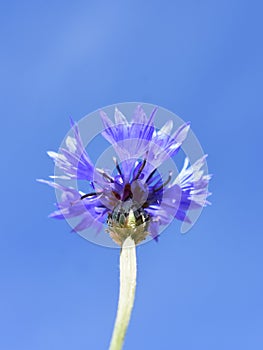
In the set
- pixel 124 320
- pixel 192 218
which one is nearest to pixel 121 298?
pixel 124 320

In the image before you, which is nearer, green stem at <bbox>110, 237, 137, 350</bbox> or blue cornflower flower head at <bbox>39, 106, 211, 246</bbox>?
green stem at <bbox>110, 237, 137, 350</bbox>

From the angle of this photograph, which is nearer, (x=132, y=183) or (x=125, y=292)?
(x=125, y=292)

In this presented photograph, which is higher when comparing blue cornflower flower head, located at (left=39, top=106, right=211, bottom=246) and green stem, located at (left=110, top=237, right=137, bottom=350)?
blue cornflower flower head, located at (left=39, top=106, right=211, bottom=246)

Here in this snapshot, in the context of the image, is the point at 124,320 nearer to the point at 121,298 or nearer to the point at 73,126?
the point at 121,298

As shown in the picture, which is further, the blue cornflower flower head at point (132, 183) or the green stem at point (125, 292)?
the blue cornflower flower head at point (132, 183)

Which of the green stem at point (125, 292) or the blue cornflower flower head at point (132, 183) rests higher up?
the blue cornflower flower head at point (132, 183)
